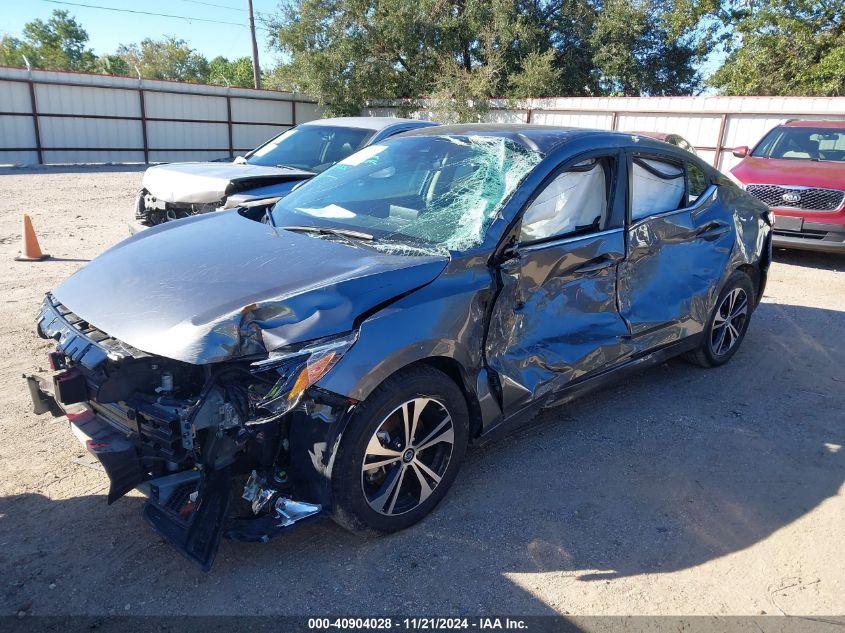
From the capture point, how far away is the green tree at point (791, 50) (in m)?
18.9

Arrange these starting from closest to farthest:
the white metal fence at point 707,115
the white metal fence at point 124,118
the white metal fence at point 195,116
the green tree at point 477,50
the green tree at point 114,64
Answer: the white metal fence at point 707,115 → the white metal fence at point 195,116 → the white metal fence at point 124,118 → the green tree at point 477,50 → the green tree at point 114,64

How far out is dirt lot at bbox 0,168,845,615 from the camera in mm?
2607

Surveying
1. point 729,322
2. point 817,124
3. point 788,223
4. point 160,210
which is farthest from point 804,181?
point 160,210

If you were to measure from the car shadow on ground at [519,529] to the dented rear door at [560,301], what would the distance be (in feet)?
1.71

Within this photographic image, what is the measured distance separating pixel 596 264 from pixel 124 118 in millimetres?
21303

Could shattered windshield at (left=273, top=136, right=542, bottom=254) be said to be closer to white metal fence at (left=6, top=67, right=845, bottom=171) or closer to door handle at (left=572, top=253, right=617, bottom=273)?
door handle at (left=572, top=253, right=617, bottom=273)

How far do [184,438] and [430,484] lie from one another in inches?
45.7

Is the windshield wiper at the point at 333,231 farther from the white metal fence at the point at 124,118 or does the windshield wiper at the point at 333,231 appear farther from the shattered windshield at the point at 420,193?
the white metal fence at the point at 124,118

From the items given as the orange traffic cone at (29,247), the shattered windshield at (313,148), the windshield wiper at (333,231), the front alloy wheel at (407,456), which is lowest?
the front alloy wheel at (407,456)

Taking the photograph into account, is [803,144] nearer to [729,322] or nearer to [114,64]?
[729,322]

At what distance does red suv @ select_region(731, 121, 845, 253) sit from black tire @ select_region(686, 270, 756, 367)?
455 cm

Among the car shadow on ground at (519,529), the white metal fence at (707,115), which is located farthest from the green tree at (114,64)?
the car shadow on ground at (519,529)

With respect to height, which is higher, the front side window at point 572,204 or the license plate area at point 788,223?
the front side window at point 572,204

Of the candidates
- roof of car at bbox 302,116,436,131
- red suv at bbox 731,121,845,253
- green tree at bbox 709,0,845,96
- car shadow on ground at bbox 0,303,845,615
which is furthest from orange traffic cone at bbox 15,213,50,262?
green tree at bbox 709,0,845,96
